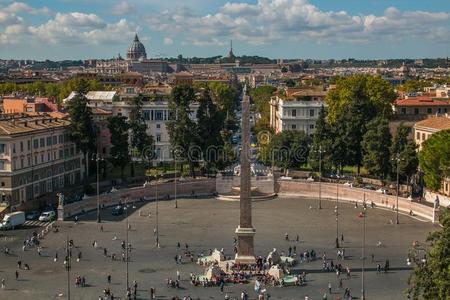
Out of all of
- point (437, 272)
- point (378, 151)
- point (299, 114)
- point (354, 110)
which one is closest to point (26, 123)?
point (378, 151)

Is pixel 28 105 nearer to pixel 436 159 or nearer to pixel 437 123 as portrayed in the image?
pixel 437 123

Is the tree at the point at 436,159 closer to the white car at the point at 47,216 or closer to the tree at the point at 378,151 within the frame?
the tree at the point at 378,151

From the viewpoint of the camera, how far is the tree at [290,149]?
9069 centimetres

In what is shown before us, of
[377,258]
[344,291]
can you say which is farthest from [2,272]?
[377,258]

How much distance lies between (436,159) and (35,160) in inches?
1577

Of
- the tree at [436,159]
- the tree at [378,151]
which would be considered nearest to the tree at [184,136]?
the tree at [378,151]

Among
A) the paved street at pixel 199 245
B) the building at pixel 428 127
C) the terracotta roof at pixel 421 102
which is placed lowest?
the paved street at pixel 199 245

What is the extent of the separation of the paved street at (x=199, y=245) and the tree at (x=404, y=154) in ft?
26.3

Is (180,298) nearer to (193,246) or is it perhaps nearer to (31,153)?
(193,246)

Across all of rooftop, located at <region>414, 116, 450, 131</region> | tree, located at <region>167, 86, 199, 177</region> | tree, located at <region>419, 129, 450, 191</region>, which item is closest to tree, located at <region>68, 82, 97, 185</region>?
tree, located at <region>167, 86, 199, 177</region>

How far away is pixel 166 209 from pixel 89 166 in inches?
735

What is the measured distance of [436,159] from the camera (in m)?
70.9

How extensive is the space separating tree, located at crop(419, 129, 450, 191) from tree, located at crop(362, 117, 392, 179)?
6.83 metres

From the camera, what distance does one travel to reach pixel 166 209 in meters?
73.8
